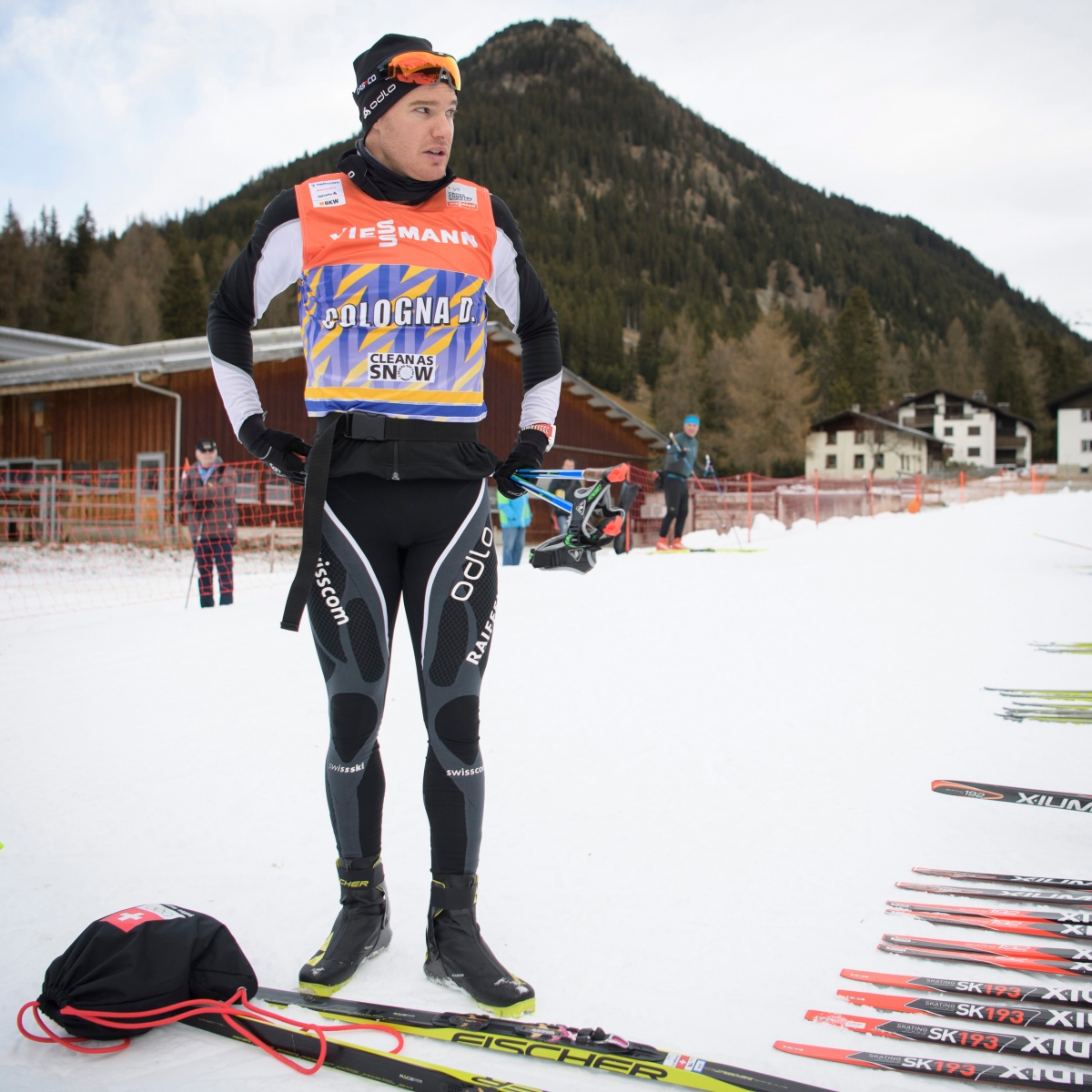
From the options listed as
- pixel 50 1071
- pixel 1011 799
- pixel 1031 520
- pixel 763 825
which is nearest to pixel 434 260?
pixel 50 1071

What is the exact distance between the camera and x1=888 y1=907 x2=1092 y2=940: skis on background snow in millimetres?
2158

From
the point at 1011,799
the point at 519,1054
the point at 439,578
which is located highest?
the point at 439,578

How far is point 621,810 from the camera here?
3197 millimetres

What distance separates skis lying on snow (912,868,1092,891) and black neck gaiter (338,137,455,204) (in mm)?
2545

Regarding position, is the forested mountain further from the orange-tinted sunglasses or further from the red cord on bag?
the red cord on bag

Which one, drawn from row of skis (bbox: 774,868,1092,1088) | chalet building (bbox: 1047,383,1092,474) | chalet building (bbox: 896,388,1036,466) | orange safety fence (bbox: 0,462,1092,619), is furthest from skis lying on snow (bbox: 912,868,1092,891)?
chalet building (bbox: 896,388,1036,466)

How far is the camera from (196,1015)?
1852 mm

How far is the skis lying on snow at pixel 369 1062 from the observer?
1.62m

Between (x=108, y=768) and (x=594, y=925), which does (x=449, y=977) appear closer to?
(x=594, y=925)

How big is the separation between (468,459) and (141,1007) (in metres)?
1.46

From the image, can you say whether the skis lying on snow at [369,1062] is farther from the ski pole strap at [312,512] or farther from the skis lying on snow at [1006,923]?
the skis lying on snow at [1006,923]

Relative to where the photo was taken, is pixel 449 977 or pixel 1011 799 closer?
pixel 449 977

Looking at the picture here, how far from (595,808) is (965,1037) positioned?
1638 mm

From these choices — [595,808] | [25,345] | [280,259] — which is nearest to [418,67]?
[280,259]
